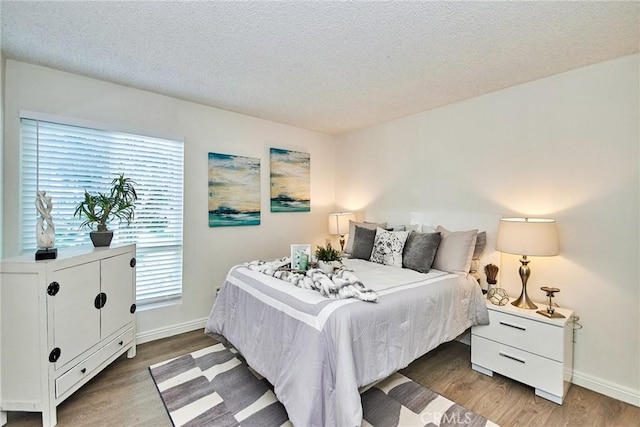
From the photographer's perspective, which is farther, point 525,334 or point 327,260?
point 327,260

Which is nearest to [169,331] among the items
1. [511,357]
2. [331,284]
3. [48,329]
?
[48,329]

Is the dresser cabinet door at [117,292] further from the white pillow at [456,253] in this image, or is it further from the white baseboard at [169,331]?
the white pillow at [456,253]

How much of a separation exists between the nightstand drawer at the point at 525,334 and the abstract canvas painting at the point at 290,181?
260cm

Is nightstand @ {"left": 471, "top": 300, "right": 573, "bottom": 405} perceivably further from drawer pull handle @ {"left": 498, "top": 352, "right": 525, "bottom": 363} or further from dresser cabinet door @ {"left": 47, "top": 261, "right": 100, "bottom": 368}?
dresser cabinet door @ {"left": 47, "top": 261, "right": 100, "bottom": 368}

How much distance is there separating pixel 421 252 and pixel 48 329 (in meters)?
2.82

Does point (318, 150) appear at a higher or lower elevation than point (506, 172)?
higher

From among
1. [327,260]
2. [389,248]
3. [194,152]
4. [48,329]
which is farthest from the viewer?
[194,152]

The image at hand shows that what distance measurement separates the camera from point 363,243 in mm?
3213

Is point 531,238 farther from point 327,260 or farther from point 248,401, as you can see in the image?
point 248,401

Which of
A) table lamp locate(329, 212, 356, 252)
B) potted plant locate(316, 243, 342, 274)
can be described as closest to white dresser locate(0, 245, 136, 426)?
potted plant locate(316, 243, 342, 274)

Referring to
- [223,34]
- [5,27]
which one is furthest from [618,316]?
[5,27]

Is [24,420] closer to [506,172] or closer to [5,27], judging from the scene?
[5,27]

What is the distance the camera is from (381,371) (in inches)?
69.6

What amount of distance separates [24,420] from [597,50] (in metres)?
4.59
